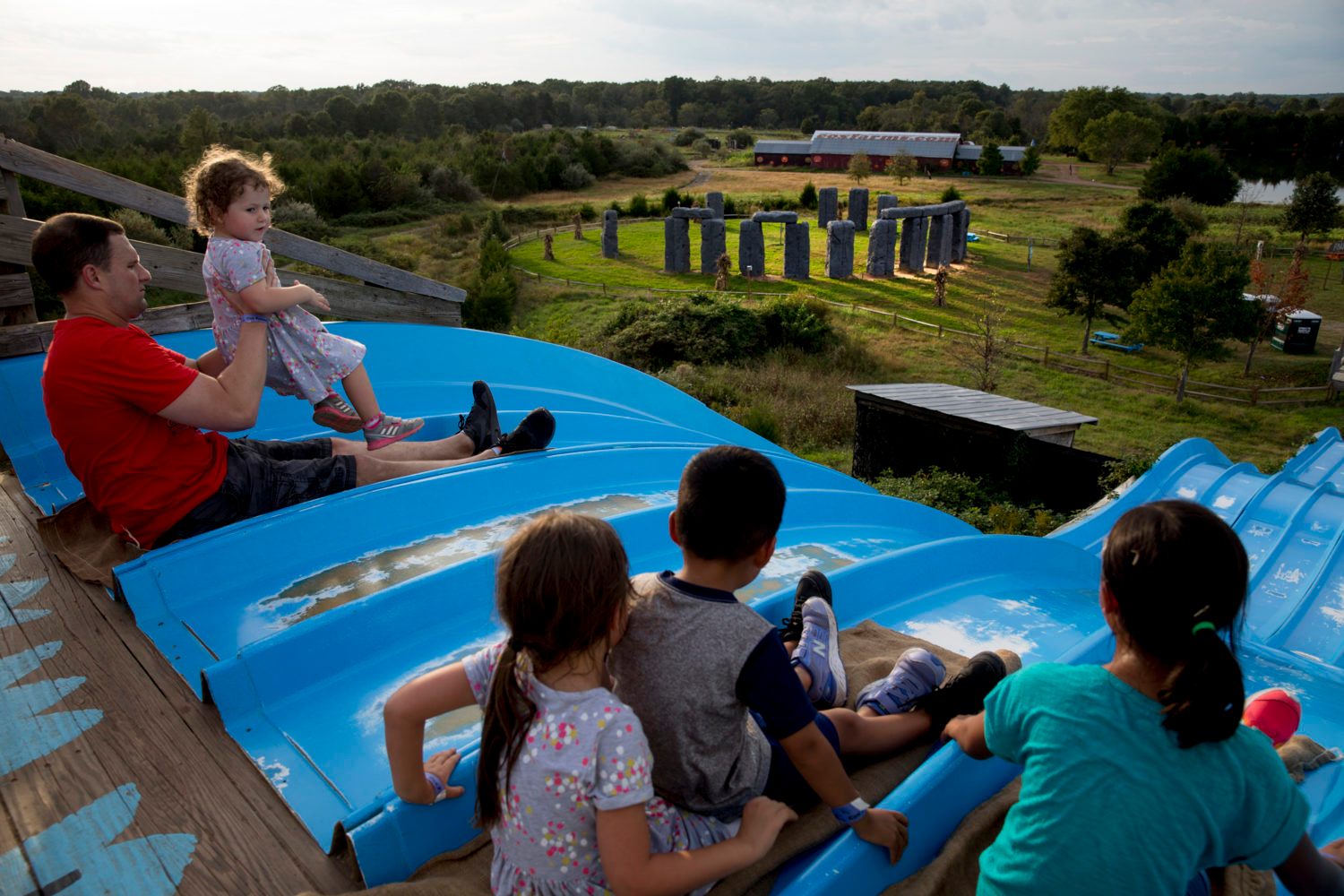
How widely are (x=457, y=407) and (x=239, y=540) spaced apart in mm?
2516

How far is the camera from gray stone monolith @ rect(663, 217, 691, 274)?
27.7 metres

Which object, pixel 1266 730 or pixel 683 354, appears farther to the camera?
pixel 683 354

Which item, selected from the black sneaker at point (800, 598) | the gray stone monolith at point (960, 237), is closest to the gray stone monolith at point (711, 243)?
the gray stone monolith at point (960, 237)

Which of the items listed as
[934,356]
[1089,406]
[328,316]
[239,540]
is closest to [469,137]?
[934,356]

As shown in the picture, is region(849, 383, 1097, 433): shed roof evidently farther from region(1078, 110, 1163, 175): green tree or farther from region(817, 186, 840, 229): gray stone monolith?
region(1078, 110, 1163, 175): green tree

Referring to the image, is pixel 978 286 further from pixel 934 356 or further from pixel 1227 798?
pixel 1227 798

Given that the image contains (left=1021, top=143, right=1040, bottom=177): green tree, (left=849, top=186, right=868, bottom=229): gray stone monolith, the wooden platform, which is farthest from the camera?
(left=1021, top=143, right=1040, bottom=177): green tree

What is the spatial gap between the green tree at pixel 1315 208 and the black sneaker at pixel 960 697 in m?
35.7

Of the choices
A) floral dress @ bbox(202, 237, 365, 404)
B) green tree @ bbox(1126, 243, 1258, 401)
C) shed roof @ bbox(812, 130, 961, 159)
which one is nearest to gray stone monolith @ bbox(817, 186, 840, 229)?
green tree @ bbox(1126, 243, 1258, 401)

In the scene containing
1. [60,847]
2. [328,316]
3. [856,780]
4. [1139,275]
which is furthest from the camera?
[1139,275]

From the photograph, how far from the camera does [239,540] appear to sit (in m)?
3.27

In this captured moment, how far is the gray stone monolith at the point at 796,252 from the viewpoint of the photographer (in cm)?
2686

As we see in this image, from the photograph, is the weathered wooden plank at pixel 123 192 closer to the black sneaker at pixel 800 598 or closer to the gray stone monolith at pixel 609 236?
the black sneaker at pixel 800 598

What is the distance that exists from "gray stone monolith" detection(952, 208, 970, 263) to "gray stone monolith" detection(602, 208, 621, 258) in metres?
11.6
